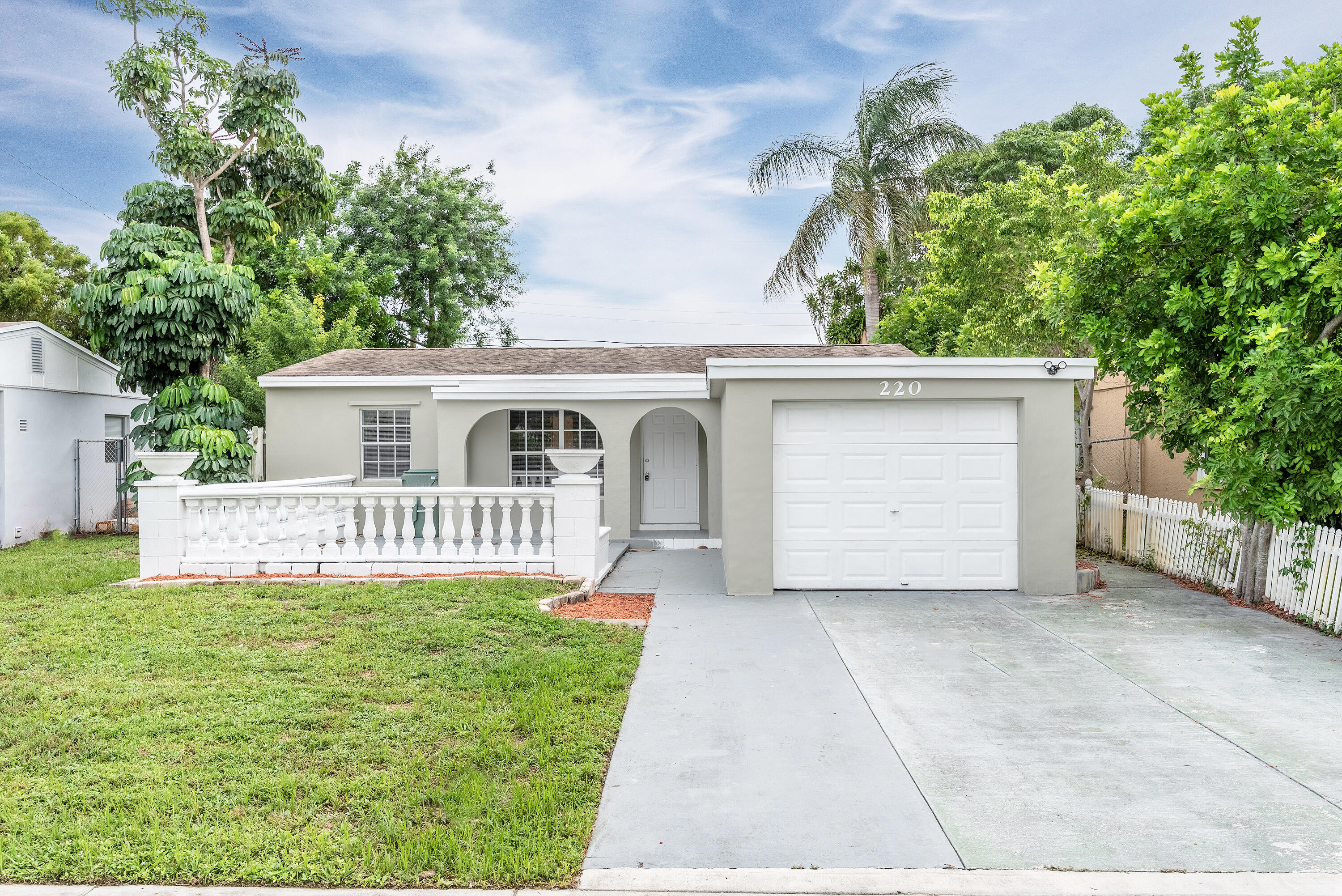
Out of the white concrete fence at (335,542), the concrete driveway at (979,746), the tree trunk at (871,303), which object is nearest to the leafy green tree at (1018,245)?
the tree trunk at (871,303)

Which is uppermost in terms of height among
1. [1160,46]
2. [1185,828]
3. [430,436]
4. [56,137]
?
[1160,46]

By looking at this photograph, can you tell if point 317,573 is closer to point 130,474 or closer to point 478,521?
point 478,521

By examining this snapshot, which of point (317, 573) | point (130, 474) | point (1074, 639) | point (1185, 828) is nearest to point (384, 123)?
point (130, 474)

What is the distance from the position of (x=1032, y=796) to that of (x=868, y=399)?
17.9ft

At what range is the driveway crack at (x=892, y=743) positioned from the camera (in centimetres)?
324

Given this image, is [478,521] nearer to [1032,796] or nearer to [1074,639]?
[1074,639]

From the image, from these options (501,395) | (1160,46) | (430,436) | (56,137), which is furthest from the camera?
(1160,46)

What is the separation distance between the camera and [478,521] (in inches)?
477

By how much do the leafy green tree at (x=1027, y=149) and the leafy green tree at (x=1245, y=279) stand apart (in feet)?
47.8

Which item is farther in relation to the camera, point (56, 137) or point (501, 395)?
point (56, 137)

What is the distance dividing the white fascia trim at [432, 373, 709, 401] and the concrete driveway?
531 centimetres

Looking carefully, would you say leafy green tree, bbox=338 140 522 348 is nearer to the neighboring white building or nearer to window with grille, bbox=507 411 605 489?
the neighboring white building

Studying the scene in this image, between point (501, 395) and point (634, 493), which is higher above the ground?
point (501, 395)

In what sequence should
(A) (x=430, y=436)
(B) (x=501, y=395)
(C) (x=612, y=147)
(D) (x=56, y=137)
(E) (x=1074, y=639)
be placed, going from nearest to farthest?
(E) (x=1074, y=639) → (B) (x=501, y=395) → (A) (x=430, y=436) → (D) (x=56, y=137) → (C) (x=612, y=147)
